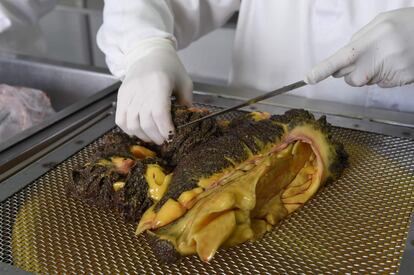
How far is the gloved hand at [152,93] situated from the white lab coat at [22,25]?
847 millimetres

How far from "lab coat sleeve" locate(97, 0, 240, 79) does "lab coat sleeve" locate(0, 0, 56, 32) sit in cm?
54

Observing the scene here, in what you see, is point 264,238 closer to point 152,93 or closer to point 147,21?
point 152,93

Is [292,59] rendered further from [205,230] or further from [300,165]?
[205,230]

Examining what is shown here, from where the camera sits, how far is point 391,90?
5.05ft

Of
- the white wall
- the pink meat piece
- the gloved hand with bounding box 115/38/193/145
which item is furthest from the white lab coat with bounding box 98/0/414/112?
the white wall

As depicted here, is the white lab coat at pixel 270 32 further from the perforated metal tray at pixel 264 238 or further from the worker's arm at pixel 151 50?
the perforated metal tray at pixel 264 238

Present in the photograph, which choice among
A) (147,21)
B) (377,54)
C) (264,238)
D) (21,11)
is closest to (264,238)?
(264,238)

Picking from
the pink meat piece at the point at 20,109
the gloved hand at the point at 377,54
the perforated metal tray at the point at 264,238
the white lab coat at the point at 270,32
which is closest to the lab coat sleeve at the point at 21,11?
the pink meat piece at the point at 20,109

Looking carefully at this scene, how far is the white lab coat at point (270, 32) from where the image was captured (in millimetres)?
1442

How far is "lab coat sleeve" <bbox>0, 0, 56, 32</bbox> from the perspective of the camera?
6.14ft

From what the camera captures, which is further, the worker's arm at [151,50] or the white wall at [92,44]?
the white wall at [92,44]

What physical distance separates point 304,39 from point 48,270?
114 cm

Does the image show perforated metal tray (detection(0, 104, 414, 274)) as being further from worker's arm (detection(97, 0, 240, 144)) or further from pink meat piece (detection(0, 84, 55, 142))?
pink meat piece (detection(0, 84, 55, 142))

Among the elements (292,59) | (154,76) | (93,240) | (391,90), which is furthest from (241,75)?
(93,240)
